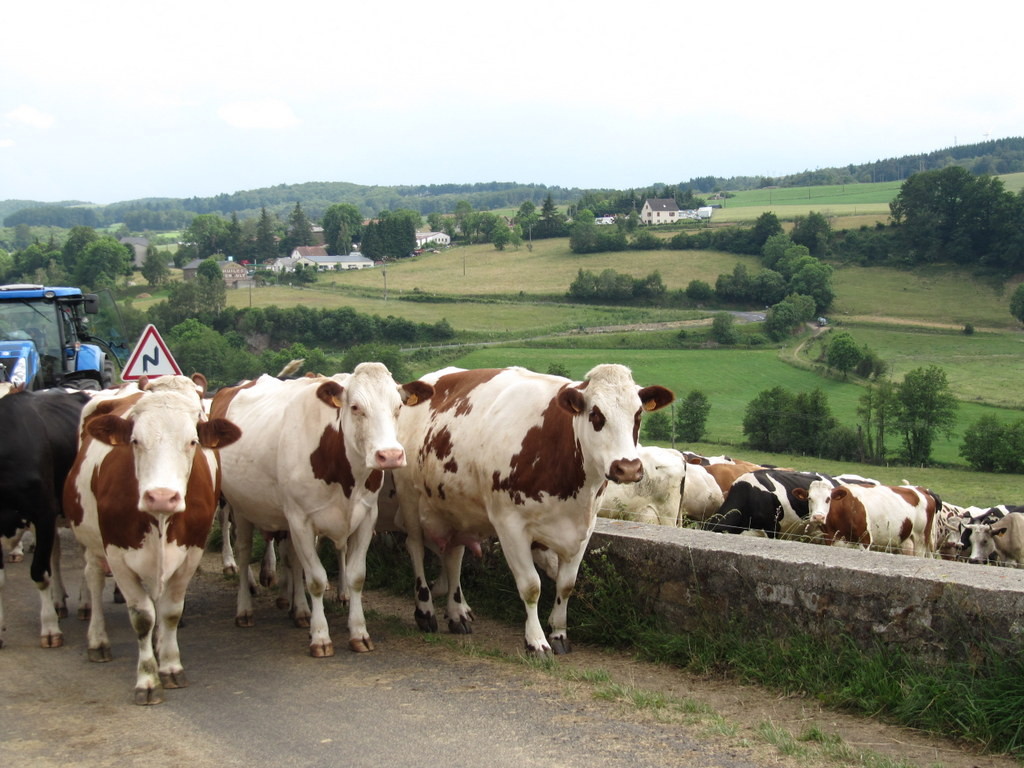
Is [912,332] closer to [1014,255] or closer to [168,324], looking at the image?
[1014,255]

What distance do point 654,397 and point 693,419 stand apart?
185ft

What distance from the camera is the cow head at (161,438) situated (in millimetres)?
6395

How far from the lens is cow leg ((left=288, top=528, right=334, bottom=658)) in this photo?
764cm

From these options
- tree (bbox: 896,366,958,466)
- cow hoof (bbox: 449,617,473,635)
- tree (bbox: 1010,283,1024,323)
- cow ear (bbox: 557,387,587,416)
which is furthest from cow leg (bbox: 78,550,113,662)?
tree (bbox: 1010,283,1024,323)

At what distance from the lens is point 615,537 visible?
7.86 meters

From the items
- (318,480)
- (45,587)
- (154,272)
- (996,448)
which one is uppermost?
(318,480)

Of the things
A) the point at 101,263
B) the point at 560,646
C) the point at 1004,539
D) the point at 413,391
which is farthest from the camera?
the point at 101,263

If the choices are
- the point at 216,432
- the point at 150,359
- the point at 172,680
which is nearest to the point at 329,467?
the point at 216,432

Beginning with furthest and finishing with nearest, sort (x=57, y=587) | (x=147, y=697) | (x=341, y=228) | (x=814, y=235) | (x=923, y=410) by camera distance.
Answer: (x=341, y=228)
(x=814, y=235)
(x=923, y=410)
(x=57, y=587)
(x=147, y=697)

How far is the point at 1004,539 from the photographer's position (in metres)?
17.6

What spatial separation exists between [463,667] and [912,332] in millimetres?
93869

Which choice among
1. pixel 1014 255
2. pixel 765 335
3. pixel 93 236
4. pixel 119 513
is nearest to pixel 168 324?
pixel 765 335

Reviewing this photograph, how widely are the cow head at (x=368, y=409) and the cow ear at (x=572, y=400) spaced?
121cm

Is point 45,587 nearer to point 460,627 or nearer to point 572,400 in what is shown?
point 460,627
